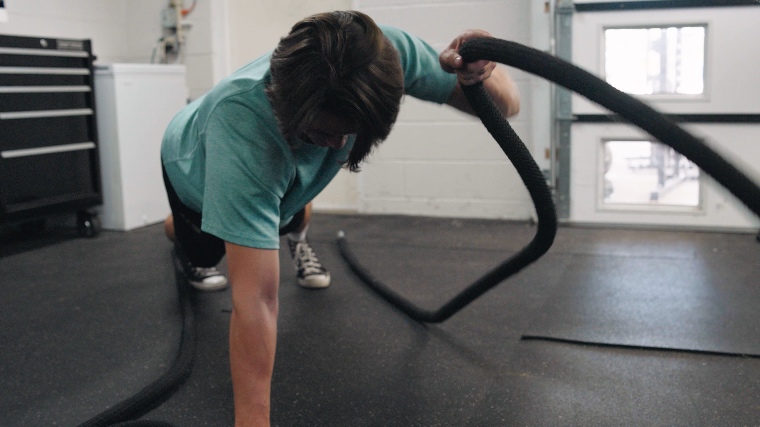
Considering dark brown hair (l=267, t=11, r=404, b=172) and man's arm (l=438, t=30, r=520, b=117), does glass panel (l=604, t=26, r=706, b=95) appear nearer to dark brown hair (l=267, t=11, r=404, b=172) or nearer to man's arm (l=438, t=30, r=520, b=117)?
man's arm (l=438, t=30, r=520, b=117)

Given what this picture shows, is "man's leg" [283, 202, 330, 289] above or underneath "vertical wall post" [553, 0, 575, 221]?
Result: underneath

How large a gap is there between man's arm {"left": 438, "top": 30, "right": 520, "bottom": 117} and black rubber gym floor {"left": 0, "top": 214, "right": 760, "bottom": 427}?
60cm

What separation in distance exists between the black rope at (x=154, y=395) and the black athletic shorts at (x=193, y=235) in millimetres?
189

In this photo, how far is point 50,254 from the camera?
290 centimetres

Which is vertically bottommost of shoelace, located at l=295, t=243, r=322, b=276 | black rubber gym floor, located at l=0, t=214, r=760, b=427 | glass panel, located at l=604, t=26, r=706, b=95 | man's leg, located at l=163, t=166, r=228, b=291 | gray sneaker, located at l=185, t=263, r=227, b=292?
black rubber gym floor, located at l=0, t=214, r=760, b=427

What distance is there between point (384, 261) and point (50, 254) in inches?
52.8

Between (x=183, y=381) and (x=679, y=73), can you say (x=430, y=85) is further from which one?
(x=679, y=73)

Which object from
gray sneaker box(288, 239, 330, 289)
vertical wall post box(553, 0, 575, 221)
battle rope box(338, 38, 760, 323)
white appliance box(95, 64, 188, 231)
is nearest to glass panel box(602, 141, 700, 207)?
vertical wall post box(553, 0, 575, 221)

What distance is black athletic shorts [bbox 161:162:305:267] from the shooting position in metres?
1.83

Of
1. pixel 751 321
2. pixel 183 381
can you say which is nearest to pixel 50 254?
pixel 183 381

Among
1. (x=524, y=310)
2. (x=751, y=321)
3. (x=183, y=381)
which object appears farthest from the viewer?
(x=524, y=310)

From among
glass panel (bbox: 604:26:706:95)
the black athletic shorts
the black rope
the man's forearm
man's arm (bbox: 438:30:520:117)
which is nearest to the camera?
the man's forearm

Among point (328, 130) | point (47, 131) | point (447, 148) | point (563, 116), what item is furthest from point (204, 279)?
point (563, 116)

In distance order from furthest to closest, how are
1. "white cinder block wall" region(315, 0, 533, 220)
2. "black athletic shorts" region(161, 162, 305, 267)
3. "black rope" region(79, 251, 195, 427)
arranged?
"white cinder block wall" region(315, 0, 533, 220) → "black athletic shorts" region(161, 162, 305, 267) → "black rope" region(79, 251, 195, 427)
